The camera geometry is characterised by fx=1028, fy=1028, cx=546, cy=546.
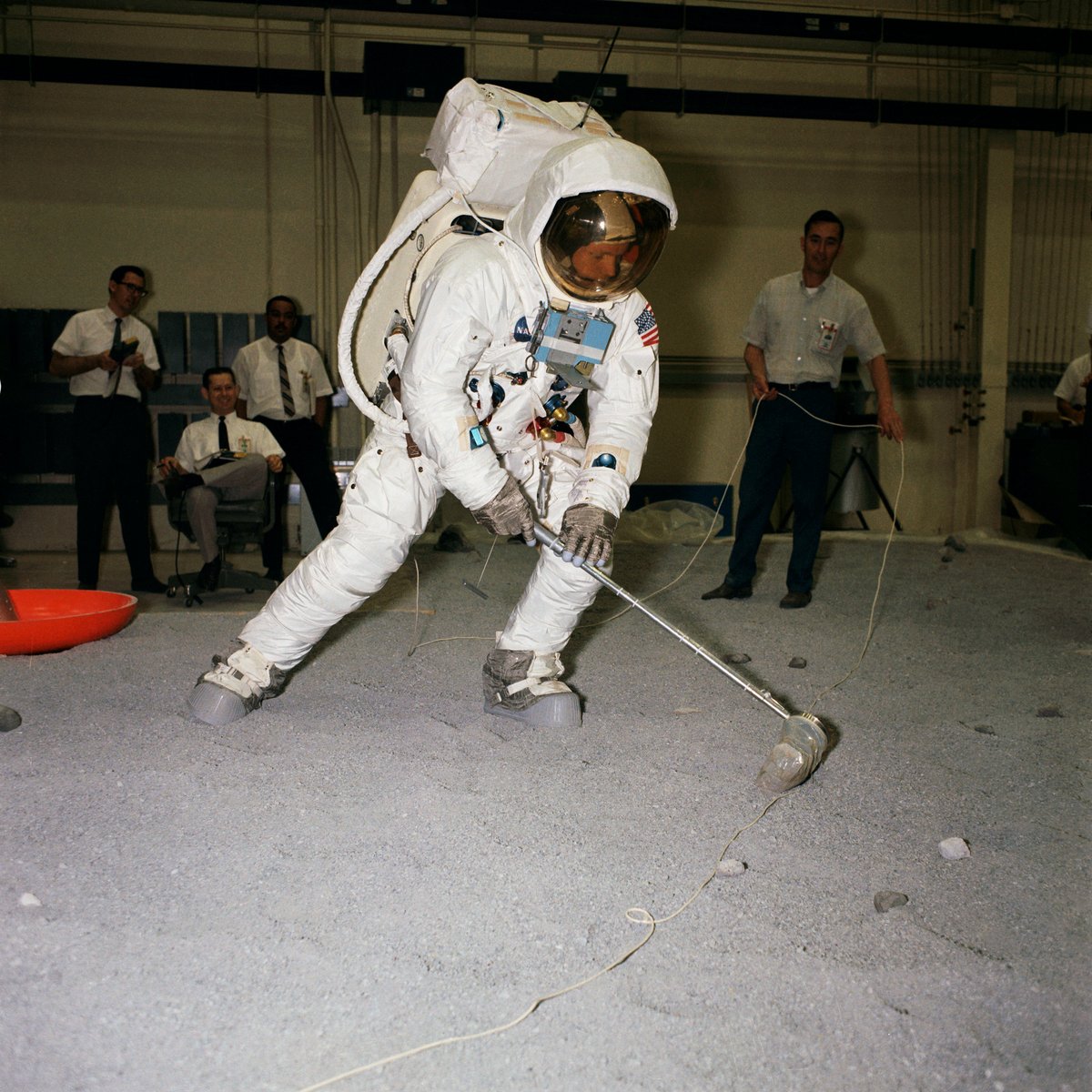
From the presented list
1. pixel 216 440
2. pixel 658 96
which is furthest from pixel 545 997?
pixel 658 96

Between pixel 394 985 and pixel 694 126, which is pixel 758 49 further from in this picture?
pixel 394 985

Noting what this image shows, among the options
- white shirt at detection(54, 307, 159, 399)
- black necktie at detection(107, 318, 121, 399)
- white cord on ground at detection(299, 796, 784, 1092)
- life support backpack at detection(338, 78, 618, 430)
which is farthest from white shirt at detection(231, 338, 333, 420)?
white cord on ground at detection(299, 796, 784, 1092)

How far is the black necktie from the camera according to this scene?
545cm

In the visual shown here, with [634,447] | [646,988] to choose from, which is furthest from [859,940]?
[634,447]

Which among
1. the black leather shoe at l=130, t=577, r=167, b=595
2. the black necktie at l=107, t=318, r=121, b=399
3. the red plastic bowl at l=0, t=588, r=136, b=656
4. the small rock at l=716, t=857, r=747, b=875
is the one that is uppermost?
the black necktie at l=107, t=318, r=121, b=399

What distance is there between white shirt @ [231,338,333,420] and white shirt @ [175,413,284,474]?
1.19ft

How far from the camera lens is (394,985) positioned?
1647mm

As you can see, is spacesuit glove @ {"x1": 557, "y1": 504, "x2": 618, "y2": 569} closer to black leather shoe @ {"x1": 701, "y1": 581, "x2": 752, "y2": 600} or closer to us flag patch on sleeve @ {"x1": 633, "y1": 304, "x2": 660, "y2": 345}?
us flag patch on sleeve @ {"x1": 633, "y1": 304, "x2": 660, "y2": 345}

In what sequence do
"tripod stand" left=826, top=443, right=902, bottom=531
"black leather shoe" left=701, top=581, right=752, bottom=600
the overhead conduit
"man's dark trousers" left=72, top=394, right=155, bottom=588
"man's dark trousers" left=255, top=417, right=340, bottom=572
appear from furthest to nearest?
1. "tripod stand" left=826, top=443, right=902, bottom=531
2. the overhead conduit
3. "man's dark trousers" left=255, top=417, right=340, bottom=572
4. "man's dark trousers" left=72, top=394, right=155, bottom=588
5. "black leather shoe" left=701, top=581, right=752, bottom=600

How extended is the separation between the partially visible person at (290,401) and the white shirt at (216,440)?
0.31 meters

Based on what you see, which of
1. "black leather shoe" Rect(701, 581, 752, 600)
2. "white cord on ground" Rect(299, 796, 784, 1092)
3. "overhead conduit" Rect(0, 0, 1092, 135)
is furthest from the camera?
"overhead conduit" Rect(0, 0, 1092, 135)

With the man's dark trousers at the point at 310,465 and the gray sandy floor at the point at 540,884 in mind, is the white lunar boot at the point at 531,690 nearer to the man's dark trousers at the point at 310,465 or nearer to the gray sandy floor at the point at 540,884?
the gray sandy floor at the point at 540,884

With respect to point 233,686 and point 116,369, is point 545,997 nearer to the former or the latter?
point 233,686

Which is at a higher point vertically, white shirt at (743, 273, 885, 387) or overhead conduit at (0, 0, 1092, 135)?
overhead conduit at (0, 0, 1092, 135)
